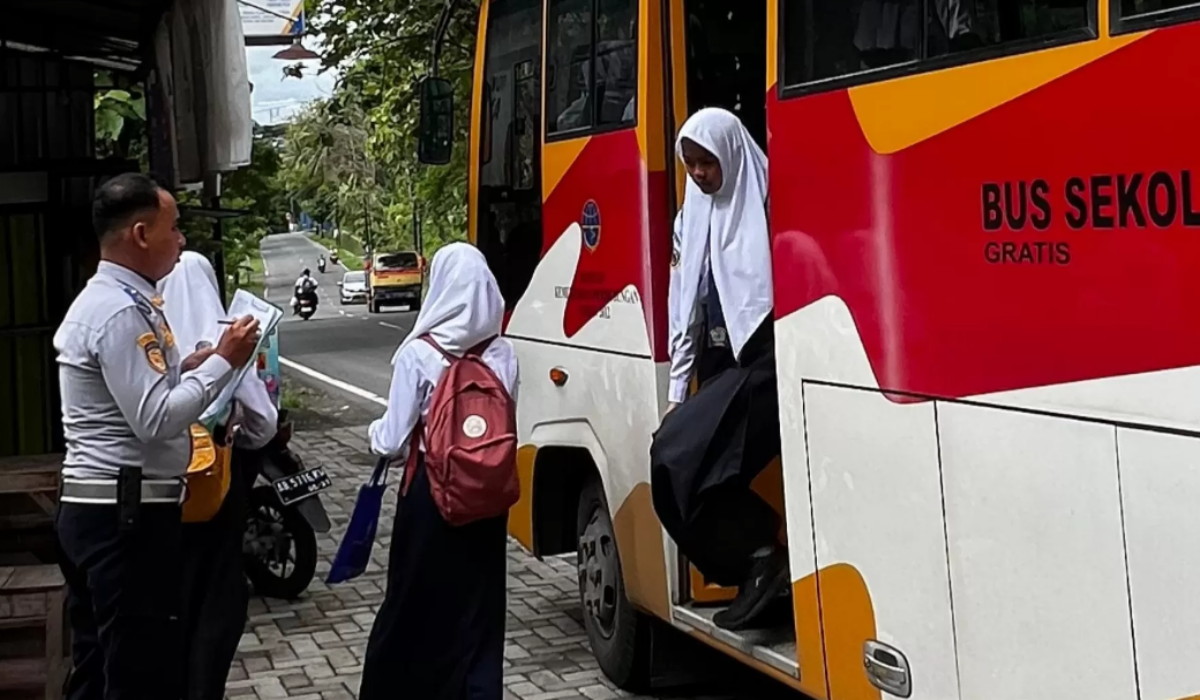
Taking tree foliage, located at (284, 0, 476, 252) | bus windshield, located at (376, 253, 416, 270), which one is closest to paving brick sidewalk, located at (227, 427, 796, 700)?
tree foliage, located at (284, 0, 476, 252)

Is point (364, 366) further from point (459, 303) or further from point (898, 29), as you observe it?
point (898, 29)

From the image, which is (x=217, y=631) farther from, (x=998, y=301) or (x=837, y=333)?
(x=998, y=301)

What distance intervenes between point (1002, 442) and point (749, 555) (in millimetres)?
1697

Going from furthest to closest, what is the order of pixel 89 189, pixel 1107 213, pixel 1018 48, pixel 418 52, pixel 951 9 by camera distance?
1. pixel 418 52
2. pixel 89 189
3. pixel 951 9
4. pixel 1018 48
5. pixel 1107 213

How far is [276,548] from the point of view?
26.3ft

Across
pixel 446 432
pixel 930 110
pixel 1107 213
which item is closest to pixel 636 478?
pixel 446 432

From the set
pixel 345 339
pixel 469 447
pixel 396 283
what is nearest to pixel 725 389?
pixel 469 447

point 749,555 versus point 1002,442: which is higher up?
point 1002,442

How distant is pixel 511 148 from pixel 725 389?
2444mm

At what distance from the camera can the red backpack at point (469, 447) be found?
4.86m

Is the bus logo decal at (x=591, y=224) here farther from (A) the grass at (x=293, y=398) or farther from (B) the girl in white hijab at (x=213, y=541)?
(A) the grass at (x=293, y=398)

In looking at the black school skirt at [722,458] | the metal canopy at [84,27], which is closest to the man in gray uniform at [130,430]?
the black school skirt at [722,458]

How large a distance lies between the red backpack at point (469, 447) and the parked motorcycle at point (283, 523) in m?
3.02

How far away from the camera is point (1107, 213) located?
3.21 meters
